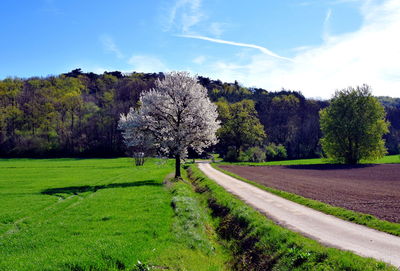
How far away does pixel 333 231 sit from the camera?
13.9 meters

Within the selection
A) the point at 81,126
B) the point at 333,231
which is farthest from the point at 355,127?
the point at 81,126

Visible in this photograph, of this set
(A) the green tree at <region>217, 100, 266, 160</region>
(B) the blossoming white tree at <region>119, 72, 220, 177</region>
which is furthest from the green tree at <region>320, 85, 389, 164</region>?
(B) the blossoming white tree at <region>119, 72, 220, 177</region>

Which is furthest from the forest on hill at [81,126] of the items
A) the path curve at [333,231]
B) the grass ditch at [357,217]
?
the path curve at [333,231]

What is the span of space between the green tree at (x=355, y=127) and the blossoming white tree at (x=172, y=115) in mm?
44586

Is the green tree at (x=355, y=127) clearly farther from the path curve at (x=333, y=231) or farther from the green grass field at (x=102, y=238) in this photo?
the green grass field at (x=102, y=238)

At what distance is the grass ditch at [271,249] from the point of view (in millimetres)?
9844

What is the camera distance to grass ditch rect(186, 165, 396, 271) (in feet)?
32.3

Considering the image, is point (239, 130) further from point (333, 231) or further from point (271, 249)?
point (271, 249)

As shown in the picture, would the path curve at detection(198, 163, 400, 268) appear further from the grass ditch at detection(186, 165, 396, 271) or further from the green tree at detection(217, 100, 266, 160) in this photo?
the green tree at detection(217, 100, 266, 160)

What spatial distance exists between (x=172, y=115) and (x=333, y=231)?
85.4 feet

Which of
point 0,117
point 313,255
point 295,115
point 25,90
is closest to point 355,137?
point 295,115

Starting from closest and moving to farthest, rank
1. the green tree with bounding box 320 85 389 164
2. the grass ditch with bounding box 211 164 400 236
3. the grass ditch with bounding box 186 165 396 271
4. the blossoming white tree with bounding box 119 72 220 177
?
1. the grass ditch with bounding box 186 165 396 271
2. the grass ditch with bounding box 211 164 400 236
3. the blossoming white tree with bounding box 119 72 220 177
4. the green tree with bounding box 320 85 389 164

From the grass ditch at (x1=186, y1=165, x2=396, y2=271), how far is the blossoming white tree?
17.3 m

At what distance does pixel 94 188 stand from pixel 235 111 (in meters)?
63.1
